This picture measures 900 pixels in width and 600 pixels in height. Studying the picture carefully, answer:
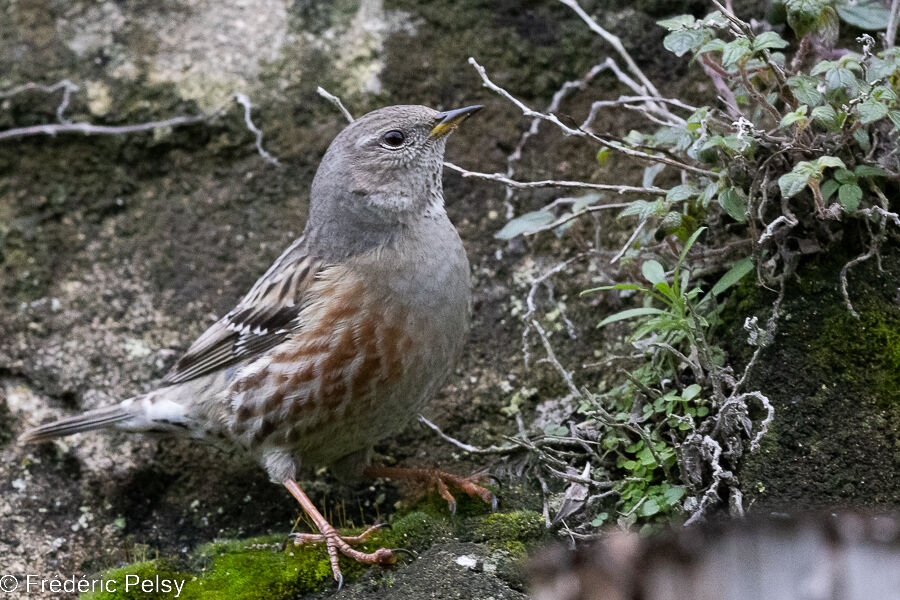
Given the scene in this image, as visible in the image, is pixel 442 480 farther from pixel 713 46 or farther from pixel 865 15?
pixel 865 15

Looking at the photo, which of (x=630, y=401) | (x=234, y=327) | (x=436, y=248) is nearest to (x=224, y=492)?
(x=234, y=327)

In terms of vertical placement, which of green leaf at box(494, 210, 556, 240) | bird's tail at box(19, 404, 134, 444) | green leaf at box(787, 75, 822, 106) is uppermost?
green leaf at box(787, 75, 822, 106)

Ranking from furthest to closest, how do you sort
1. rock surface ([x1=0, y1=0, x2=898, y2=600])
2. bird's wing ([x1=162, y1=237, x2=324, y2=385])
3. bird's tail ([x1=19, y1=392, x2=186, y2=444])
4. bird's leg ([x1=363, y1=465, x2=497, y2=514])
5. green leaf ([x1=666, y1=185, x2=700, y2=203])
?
1. rock surface ([x1=0, y1=0, x2=898, y2=600])
2. bird's tail ([x1=19, y1=392, x2=186, y2=444])
3. bird's wing ([x1=162, y1=237, x2=324, y2=385])
4. bird's leg ([x1=363, y1=465, x2=497, y2=514])
5. green leaf ([x1=666, y1=185, x2=700, y2=203])

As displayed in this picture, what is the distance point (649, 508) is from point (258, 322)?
1.91m

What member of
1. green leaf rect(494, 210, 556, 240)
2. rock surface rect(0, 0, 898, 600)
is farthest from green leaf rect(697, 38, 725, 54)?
rock surface rect(0, 0, 898, 600)

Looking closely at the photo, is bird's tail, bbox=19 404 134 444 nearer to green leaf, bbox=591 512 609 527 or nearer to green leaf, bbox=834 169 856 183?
green leaf, bbox=591 512 609 527

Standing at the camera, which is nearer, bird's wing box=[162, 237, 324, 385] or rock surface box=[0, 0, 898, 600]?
bird's wing box=[162, 237, 324, 385]

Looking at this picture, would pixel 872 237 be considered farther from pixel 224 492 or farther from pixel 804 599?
pixel 224 492

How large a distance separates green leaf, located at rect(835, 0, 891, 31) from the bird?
1615mm

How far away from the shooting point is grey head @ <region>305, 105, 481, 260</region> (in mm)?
4047

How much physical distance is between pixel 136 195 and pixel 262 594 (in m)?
2.79

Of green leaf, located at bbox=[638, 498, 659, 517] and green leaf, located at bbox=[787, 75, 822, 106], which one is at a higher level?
green leaf, located at bbox=[787, 75, 822, 106]

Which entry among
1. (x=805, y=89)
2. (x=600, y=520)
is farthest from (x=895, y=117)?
(x=600, y=520)

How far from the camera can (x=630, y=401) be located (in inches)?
143
